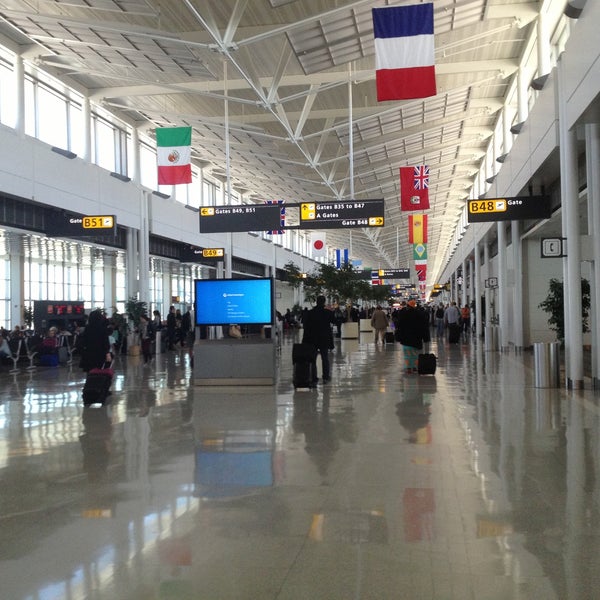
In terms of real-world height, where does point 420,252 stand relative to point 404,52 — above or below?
below

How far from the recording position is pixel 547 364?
1354cm

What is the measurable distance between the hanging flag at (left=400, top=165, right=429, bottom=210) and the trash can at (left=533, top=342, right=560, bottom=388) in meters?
13.7

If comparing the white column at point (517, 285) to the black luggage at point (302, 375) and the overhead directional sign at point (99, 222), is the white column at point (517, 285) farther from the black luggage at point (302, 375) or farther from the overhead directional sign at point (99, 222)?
the overhead directional sign at point (99, 222)

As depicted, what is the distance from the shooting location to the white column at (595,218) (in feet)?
42.4

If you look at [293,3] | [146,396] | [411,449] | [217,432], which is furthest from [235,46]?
[411,449]

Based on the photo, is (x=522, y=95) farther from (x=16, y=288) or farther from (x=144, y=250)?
(x=16, y=288)

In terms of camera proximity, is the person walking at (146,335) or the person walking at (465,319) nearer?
the person walking at (146,335)

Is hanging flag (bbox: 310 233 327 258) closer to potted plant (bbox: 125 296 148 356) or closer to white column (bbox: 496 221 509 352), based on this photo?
white column (bbox: 496 221 509 352)

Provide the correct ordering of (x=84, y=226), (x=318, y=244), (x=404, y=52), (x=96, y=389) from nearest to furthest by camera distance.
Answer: (x=96, y=389)
(x=404, y=52)
(x=84, y=226)
(x=318, y=244)

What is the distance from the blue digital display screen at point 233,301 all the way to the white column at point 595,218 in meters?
6.24

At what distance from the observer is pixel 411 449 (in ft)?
26.0

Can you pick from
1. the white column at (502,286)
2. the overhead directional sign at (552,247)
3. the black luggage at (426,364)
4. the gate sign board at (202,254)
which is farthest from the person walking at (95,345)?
the gate sign board at (202,254)

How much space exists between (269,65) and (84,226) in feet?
25.7

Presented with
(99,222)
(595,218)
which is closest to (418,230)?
(99,222)
